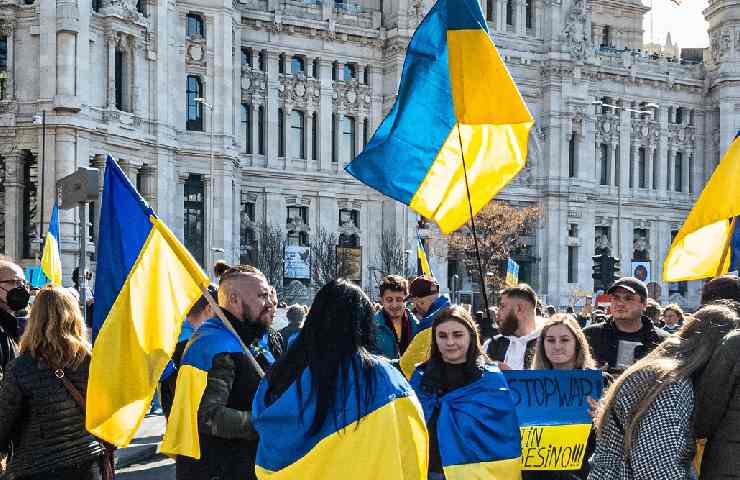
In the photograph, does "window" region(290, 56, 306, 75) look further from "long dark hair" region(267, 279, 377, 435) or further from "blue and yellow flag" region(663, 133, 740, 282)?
"long dark hair" region(267, 279, 377, 435)

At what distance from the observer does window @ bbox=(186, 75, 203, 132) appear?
126 ft

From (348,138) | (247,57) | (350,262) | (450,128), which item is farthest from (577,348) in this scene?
(348,138)

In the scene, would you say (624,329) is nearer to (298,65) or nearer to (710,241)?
(710,241)

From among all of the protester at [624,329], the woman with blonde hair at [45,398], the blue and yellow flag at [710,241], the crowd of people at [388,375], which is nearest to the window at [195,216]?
the blue and yellow flag at [710,241]

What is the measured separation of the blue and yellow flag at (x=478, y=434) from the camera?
4898 mm

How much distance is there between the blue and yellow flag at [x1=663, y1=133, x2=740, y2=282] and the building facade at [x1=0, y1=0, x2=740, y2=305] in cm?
2278

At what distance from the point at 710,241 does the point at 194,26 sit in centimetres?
3161

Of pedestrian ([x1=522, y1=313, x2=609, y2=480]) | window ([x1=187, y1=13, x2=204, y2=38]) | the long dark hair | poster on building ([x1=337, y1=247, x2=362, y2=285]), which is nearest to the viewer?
the long dark hair

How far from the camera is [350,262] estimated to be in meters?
44.6

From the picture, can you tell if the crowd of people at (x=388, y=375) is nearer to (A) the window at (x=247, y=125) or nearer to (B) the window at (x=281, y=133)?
(A) the window at (x=247, y=125)

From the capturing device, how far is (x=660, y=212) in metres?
56.1

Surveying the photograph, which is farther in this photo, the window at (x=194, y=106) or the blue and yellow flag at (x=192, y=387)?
the window at (x=194, y=106)

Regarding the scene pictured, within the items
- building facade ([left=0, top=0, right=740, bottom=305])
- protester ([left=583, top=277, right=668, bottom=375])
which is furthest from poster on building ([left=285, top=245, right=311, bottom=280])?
protester ([left=583, top=277, right=668, bottom=375])

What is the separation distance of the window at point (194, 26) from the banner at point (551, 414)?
1360 inches
